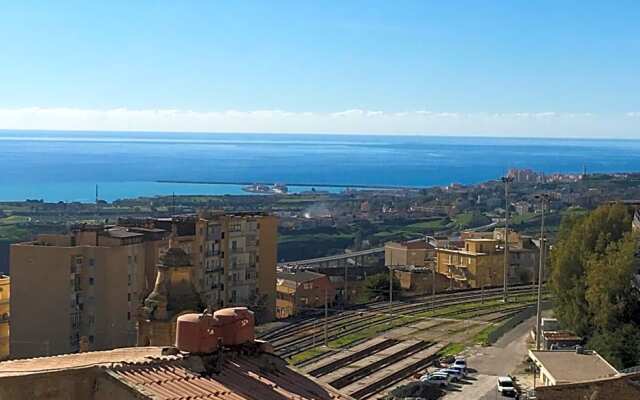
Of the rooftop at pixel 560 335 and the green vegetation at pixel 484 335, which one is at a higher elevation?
the rooftop at pixel 560 335

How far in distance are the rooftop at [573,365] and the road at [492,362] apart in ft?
5.11

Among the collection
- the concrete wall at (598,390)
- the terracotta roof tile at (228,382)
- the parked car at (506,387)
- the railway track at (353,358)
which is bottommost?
the railway track at (353,358)

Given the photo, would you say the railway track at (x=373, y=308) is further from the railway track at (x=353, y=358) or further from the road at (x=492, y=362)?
the road at (x=492, y=362)

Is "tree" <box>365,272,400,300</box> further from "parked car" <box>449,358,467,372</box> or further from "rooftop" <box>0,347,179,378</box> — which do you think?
"rooftop" <box>0,347,179,378</box>

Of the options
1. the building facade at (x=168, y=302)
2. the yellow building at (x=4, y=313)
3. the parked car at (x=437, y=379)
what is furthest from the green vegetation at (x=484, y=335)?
the building facade at (x=168, y=302)

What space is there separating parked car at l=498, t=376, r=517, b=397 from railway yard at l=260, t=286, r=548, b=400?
3.45 meters

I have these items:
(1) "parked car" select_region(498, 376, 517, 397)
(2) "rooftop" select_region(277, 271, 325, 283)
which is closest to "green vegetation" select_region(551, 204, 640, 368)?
(1) "parked car" select_region(498, 376, 517, 397)

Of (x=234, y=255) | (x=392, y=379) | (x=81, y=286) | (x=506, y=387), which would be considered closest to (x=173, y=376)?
(x=506, y=387)

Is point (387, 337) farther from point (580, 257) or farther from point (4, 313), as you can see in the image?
point (4, 313)

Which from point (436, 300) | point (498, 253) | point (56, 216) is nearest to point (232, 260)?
point (436, 300)

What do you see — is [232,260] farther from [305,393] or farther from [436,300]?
[305,393]

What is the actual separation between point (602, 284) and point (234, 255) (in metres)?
24.0

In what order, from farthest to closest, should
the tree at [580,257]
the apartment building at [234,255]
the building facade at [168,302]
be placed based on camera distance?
the apartment building at [234,255] → the tree at [580,257] → the building facade at [168,302]

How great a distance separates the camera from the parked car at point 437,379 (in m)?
25.3
